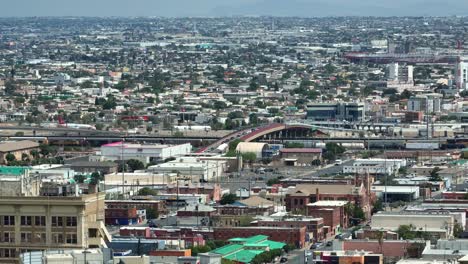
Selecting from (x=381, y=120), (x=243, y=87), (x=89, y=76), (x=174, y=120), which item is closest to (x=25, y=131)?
(x=174, y=120)

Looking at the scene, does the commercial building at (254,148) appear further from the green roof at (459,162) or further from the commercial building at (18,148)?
the green roof at (459,162)

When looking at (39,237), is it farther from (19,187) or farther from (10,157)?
(10,157)

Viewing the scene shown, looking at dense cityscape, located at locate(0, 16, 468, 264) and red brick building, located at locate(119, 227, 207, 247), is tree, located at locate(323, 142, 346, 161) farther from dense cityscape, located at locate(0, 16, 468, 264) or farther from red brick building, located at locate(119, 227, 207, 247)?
red brick building, located at locate(119, 227, 207, 247)

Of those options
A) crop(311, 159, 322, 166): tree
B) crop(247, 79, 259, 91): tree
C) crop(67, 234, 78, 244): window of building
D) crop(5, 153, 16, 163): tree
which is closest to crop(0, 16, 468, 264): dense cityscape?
crop(67, 234, 78, 244): window of building

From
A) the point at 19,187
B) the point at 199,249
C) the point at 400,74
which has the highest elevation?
the point at 19,187

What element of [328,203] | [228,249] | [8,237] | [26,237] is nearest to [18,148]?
[328,203]

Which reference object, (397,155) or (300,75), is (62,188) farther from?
(300,75)
